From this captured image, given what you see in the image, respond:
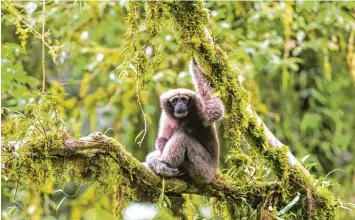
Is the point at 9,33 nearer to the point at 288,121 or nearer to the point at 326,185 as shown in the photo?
the point at 288,121

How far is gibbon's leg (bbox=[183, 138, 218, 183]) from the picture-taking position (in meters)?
5.87

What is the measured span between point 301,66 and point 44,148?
7.01m

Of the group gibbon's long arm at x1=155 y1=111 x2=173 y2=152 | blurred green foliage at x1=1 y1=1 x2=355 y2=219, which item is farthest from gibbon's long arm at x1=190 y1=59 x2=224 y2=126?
blurred green foliage at x1=1 y1=1 x2=355 y2=219

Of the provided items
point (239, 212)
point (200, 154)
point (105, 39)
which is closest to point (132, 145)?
point (105, 39)

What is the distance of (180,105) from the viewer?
21.7 feet

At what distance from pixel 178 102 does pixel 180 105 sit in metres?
0.07

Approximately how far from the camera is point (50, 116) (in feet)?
17.6

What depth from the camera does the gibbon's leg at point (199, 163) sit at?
19.2 feet

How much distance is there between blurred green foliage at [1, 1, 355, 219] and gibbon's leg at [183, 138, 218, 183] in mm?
1808

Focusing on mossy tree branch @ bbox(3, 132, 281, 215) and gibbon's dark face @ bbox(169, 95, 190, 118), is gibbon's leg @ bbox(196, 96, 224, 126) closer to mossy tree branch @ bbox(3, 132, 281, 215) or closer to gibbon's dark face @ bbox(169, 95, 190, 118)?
gibbon's dark face @ bbox(169, 95, 190, 118)

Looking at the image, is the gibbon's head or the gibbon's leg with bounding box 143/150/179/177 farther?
the gibbon's head

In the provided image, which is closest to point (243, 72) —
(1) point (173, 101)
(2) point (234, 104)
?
(1) point (173, 101)

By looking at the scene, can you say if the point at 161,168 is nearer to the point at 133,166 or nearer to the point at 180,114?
the point at 133,166

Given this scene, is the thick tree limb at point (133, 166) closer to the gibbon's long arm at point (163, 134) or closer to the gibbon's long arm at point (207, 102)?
the gibbon's long arm at point (207, 102)
